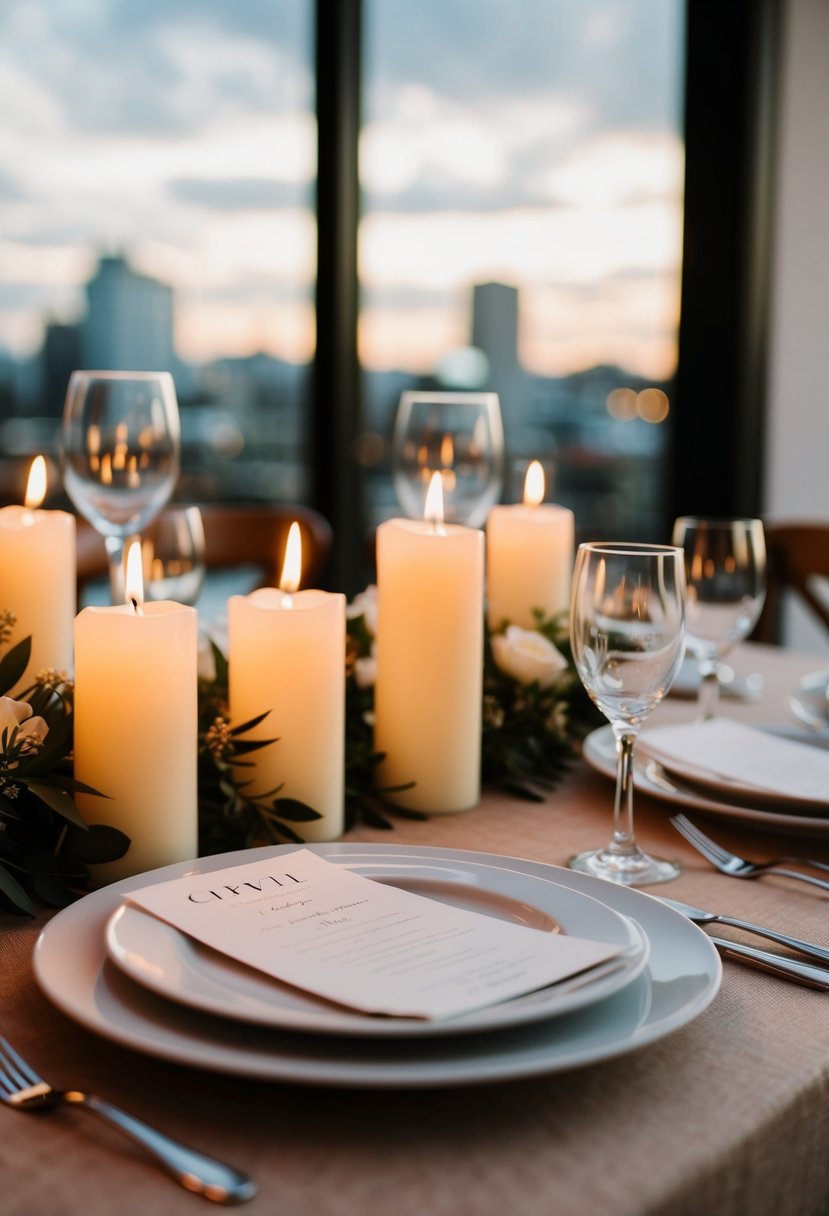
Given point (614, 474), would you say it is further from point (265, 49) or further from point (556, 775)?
point (556, 775)

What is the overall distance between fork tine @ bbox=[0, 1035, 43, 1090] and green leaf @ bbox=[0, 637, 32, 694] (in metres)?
0.34

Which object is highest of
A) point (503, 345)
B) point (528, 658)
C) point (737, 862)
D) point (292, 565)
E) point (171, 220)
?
point (171, 220)

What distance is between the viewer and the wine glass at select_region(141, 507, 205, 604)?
1.23 metres

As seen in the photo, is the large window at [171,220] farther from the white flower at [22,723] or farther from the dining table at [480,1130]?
the dining table at [480,1130]

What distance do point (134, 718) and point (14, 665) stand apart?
13 cm

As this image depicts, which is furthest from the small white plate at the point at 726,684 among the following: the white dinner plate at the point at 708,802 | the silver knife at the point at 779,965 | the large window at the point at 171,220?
the large window at the point at 171,220

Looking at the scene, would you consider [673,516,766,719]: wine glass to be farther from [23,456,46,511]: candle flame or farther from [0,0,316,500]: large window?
[0,0,316,500]: large window

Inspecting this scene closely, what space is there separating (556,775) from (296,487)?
2.57m

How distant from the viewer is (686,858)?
916mm

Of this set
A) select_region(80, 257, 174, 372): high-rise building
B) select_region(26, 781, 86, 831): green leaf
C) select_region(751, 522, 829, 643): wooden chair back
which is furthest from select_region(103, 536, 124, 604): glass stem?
select_region(80, 257, 174, 372): high-rise building

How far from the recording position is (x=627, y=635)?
2.70 feet

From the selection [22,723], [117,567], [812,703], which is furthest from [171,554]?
[812,703]

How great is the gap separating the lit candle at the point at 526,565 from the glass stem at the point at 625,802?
1.24 feet

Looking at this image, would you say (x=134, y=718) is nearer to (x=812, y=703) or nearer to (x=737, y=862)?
(x=737, y=862)
